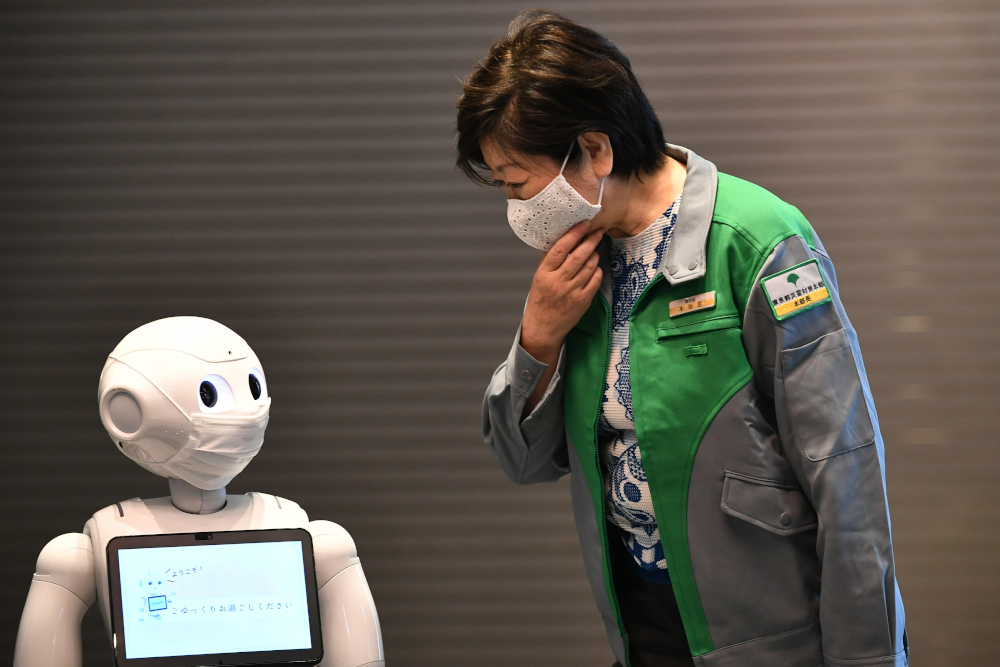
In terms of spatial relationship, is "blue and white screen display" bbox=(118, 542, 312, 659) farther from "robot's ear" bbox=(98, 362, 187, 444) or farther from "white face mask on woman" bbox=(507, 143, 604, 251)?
"white face mask on woman" bbox=(507, 143, 604, 251)

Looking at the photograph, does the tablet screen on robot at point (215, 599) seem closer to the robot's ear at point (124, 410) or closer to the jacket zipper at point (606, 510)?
the robot's ear at point (124, 410)

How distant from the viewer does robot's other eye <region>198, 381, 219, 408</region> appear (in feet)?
6.51

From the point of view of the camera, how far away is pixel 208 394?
1995 mm

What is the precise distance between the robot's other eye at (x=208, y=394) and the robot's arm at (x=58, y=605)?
39 centimetres

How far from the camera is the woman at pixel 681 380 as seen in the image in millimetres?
1416

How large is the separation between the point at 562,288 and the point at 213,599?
3.27 feet

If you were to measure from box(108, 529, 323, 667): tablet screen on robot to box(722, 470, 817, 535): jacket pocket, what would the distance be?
955mm

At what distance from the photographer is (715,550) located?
4.91 ft

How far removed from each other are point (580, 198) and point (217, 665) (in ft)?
3.95

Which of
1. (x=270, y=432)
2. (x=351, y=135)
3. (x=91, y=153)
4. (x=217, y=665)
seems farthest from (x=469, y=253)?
(x=217, y=665)

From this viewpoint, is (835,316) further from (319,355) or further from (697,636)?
(319,355)

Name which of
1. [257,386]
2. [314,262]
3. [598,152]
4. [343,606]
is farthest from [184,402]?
[314,262]

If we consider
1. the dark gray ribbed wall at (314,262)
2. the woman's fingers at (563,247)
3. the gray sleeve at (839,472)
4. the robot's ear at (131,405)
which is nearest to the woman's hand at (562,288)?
the woman's fingers at (563,247)

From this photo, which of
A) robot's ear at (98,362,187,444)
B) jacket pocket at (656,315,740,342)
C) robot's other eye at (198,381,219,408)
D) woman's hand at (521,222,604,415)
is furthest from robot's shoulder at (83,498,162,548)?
jacket pocket at (656,315,740,342)
